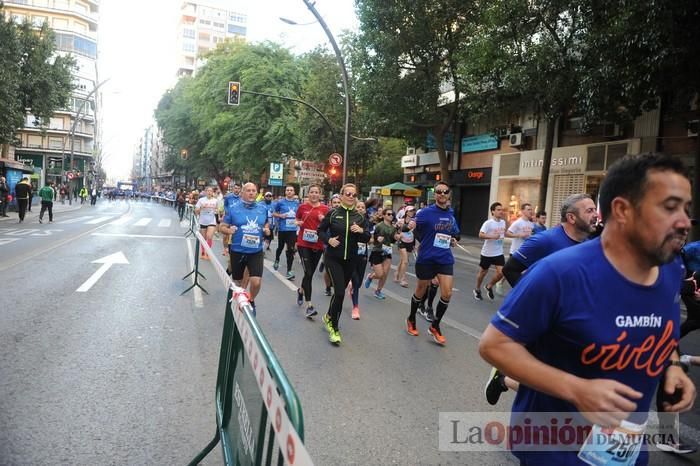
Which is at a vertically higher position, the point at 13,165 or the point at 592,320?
the point at 13,165

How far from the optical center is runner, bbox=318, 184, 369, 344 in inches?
257

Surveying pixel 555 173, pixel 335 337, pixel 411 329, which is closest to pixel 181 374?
pixel 335 337

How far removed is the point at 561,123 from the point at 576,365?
22.4 m

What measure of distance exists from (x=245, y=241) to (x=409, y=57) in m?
18.5

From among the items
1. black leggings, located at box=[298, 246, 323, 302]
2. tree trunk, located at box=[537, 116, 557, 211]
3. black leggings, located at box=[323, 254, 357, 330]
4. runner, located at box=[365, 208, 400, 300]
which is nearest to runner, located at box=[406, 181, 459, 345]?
black leggings, located at box=[323, 254, 357, 330]

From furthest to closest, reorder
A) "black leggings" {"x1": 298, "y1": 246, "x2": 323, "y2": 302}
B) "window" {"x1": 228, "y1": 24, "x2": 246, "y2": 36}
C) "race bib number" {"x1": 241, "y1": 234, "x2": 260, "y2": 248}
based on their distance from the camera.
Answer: "window" {"x1": 228, "y1": 24, "x2": 246, "y2": 36}
"black leggings" {"x1": 298, "y1": 246, "x2": 323, "y2": 302}
"race bib number" {"x1": 241, "y1": 234, "x2": 260, "y2": 248}

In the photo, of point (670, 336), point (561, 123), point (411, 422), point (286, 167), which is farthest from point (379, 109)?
point (670, 336)

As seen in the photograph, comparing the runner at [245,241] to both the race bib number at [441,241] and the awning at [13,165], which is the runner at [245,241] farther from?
the awning at [13,165]

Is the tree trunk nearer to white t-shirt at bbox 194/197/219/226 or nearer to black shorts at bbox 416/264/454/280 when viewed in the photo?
white t-shirt at bbox 194/197/219/226

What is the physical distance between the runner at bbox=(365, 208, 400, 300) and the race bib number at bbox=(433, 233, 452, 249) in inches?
103

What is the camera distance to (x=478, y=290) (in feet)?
33.0

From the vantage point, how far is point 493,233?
31.9ft

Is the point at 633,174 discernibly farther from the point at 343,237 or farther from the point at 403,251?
the point at 403,251

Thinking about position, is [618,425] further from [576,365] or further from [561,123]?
[561,123]
